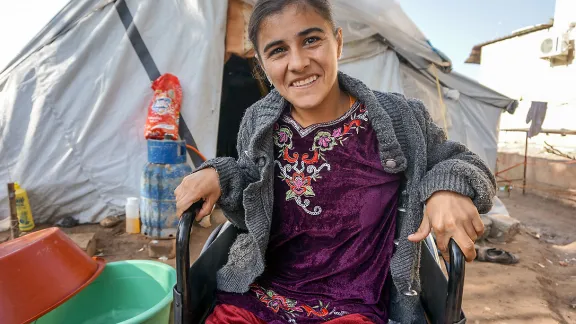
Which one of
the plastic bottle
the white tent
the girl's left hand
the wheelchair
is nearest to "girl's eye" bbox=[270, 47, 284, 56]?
the wheelchair

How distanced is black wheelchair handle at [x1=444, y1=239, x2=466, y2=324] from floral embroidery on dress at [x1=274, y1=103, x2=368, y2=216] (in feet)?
1.61

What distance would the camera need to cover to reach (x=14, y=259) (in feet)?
4.33

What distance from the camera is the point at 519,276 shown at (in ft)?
10.7

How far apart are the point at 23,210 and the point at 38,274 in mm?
2693

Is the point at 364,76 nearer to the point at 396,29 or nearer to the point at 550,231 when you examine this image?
the point at 396,29

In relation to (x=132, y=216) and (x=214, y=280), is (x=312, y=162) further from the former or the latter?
(x=132, y=216)

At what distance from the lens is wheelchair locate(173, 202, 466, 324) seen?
768 mm

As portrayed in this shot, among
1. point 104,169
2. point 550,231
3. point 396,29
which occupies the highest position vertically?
point 396,29

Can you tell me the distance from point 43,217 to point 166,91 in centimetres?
188

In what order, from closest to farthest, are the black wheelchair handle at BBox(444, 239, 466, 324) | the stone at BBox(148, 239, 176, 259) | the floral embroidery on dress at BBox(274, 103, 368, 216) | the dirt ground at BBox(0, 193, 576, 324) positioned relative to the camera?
the black wheelchair handle at BBox(444, 239, 466, 324), the floral embroidery on dress at BBox(274, 103, 368, 216), the dirt ground at BBox(0, 193, 576, 324), the stone at BBox(148, 239, 176, 259)

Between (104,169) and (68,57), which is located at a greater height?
(68,57)

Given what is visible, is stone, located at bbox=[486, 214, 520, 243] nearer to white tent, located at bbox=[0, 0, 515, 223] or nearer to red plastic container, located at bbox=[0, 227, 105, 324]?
white tent, located at bbox=[0, 0, 515, 223]

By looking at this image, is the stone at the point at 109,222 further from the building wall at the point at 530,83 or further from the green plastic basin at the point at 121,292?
the building wall at the point at 530,83

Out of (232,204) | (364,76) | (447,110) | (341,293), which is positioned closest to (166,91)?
(364,76)
